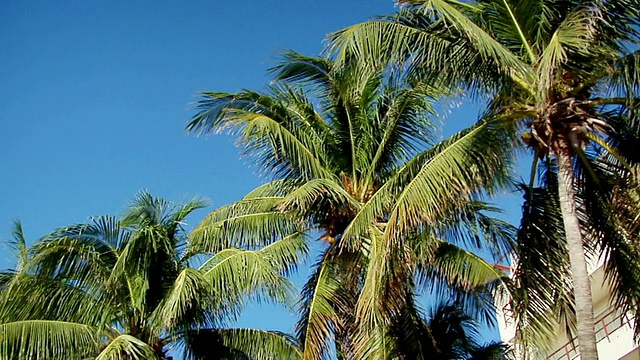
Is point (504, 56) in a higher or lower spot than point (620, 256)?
higher

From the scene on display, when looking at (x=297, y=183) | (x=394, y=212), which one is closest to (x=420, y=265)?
(x=297, y=183)

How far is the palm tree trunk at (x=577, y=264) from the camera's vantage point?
10000mm

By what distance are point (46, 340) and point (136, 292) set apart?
1901 millimetres

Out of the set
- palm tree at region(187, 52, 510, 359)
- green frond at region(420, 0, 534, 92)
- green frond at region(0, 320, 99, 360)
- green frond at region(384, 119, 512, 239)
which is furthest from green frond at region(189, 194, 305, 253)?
green frond at region(420, 0, 534, 92)

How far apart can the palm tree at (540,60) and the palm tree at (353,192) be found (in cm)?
56

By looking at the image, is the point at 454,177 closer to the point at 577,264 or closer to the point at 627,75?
the point at 577,264

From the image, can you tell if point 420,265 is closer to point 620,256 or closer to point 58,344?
point 620,256

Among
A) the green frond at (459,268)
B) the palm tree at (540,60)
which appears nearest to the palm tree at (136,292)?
the green frond at (459,268)

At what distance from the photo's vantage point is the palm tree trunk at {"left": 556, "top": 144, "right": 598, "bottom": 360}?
1000 centimetres

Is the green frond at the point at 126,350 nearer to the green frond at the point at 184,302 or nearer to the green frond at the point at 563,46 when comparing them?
the green frond at the point at 184,302

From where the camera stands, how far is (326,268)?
14977 millimetres

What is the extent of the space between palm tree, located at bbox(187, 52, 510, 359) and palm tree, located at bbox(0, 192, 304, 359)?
903mm

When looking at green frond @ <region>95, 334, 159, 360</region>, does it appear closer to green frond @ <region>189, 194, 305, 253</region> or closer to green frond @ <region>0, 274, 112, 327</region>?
green frond @ <region>0, 274, 112, 327</region>

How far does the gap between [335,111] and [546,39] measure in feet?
18.7
